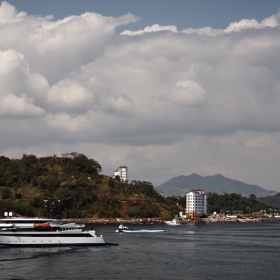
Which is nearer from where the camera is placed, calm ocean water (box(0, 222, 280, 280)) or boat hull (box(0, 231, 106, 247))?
calm ocean water (box(0, 222, 280, 280))

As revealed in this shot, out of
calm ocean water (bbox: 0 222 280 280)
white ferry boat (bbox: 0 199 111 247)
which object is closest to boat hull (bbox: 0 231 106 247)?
white ferry boat (bbox: 0 199 111 247)

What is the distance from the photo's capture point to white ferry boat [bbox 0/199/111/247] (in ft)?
330

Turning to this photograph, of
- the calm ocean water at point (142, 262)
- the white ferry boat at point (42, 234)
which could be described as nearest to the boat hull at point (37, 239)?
the white ferry boat at point (42, 234)

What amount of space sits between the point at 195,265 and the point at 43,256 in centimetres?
2559

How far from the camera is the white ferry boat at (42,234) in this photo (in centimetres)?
10044

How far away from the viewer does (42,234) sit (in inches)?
3971

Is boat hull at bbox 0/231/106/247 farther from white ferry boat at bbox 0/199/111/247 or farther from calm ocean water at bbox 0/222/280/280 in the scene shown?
calm ocean water at bbox 0/222/280/280

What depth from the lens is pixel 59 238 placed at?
10088 cm

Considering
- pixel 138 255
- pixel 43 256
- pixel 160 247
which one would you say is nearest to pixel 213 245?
pixel 160 247

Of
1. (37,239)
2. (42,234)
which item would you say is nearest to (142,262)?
(42,234)

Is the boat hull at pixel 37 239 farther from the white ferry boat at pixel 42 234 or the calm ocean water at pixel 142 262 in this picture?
the calm ocean water at pixel 142 262

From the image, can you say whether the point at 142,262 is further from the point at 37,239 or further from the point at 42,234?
the point at 37,239

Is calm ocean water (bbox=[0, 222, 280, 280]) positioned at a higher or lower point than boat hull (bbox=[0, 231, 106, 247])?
lower

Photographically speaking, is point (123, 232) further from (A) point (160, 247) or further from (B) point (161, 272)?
(B) point (161, 272)
